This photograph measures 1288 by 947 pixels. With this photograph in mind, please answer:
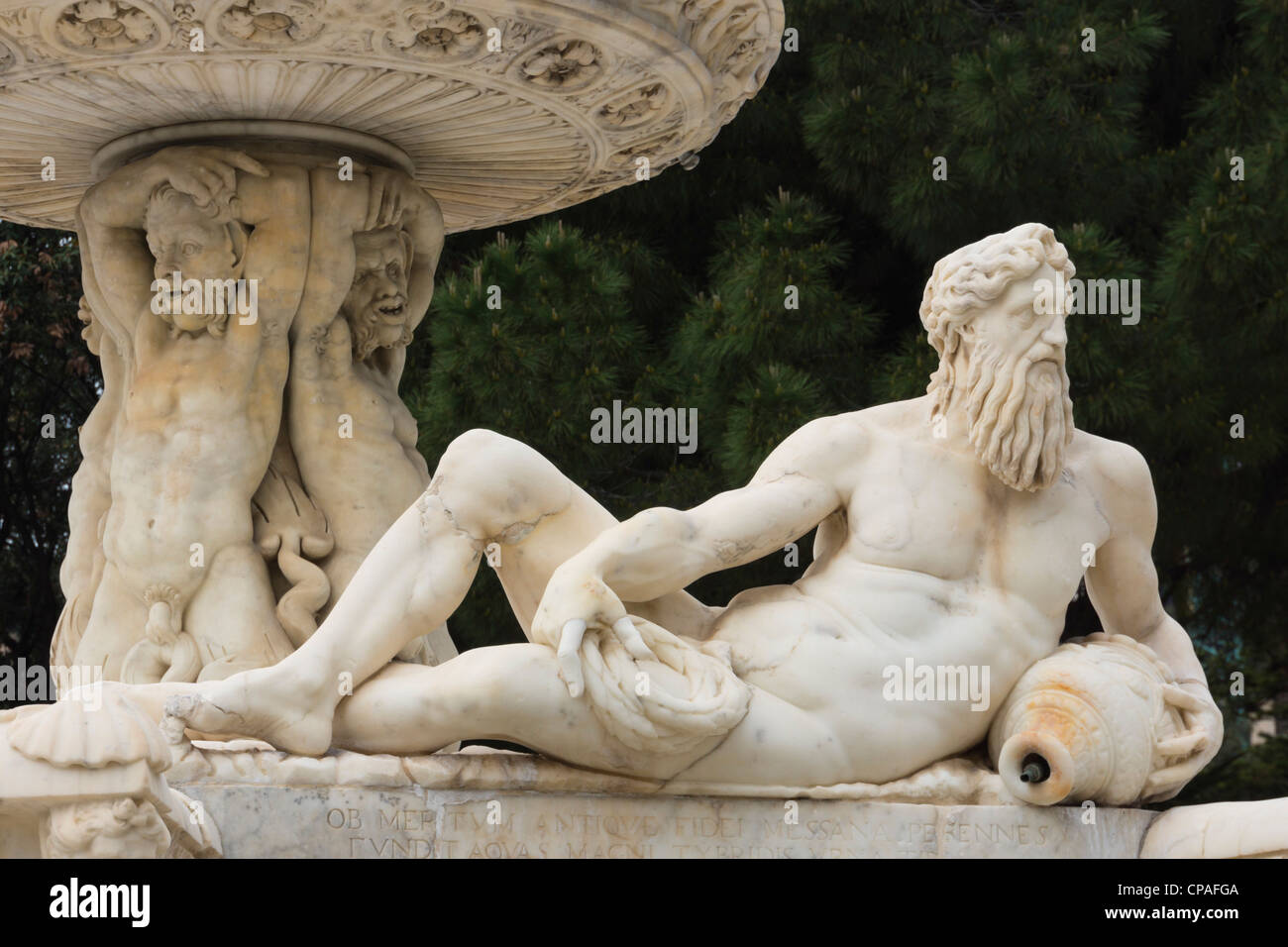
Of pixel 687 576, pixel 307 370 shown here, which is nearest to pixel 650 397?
pixel 307 370

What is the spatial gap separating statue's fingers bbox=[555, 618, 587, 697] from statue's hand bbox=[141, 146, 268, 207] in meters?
2.14

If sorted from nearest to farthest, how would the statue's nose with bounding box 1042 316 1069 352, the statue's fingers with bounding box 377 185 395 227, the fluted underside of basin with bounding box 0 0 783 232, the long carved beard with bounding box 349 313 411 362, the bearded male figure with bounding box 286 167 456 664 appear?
1. the statue's nose with bounding box 1042 316 1069 352
2. the fluted underside of basin with bounding box 0 0 783 232
3. the bearded male figure with bounding box 286 167 456 664
4. the statue's fingers with bounding box 377 185 395 227
5. the long carved beard with bounding box 349 313 411 362

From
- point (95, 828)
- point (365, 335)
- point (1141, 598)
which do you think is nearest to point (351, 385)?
point (365, 335)

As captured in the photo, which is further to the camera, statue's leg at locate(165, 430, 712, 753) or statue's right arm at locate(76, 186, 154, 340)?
statue's right arm at locate(76, 186, 154, 340)

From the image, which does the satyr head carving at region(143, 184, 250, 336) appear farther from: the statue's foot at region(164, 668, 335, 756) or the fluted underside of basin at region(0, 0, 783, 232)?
the statue's foot at region(164, 668, 335, 756)

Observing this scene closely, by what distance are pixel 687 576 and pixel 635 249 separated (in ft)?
16.4

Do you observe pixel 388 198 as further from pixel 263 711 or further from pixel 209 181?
pixel 263 711

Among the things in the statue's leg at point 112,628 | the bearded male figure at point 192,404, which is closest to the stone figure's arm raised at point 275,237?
the bearded male figure at point 192,404

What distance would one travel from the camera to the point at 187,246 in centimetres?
644

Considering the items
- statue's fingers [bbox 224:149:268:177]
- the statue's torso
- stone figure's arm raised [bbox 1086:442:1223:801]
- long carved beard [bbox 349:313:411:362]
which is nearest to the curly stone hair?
the statue's torso

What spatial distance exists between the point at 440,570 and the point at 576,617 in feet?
1.46

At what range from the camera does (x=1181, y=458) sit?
9539 millimetres

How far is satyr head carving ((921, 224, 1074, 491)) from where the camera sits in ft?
17.4

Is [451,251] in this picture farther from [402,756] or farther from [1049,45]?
[402,756]
